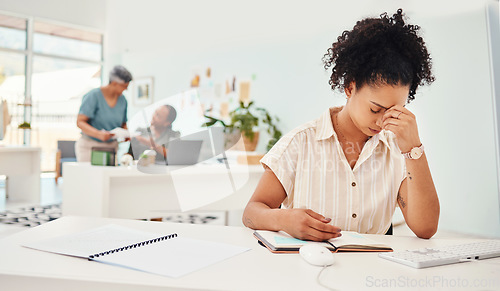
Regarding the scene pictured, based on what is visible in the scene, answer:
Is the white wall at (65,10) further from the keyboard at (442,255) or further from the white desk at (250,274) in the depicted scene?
the keyboard at (442,255)

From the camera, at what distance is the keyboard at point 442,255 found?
2.83 ft

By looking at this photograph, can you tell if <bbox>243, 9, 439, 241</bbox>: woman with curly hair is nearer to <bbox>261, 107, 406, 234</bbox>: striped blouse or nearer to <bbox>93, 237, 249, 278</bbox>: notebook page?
<bbox>261, 107, 406, 234</bbox>: striped blouse

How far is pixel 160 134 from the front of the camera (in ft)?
9.39

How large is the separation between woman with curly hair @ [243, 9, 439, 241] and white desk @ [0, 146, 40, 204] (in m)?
4.22

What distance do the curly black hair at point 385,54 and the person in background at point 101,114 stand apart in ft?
7.92

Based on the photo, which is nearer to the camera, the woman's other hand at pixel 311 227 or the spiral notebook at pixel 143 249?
the spiral notebook at pixel 143 249

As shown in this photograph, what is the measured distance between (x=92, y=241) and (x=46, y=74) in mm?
6468

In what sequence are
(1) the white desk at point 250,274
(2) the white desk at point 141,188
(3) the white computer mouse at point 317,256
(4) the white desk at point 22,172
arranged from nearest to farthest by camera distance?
(1) the white desk at point 250,274
(3) the white computer mouse at point 317,256
(2) the white desk at point 141,188
(4) the white desk at point 22,172

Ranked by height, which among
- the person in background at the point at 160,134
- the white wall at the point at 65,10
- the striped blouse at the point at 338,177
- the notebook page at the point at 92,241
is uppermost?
the white wall at the point at 65,10

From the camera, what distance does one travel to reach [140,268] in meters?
0.78

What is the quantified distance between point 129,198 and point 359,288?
2206 mm

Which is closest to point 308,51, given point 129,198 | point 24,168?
point 129,198

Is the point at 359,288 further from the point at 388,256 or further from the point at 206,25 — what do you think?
the point at 206,25

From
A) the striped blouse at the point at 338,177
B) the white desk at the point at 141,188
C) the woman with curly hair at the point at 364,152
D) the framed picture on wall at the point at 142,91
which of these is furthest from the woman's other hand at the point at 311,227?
the framed picture on wall at the point at 142,91
